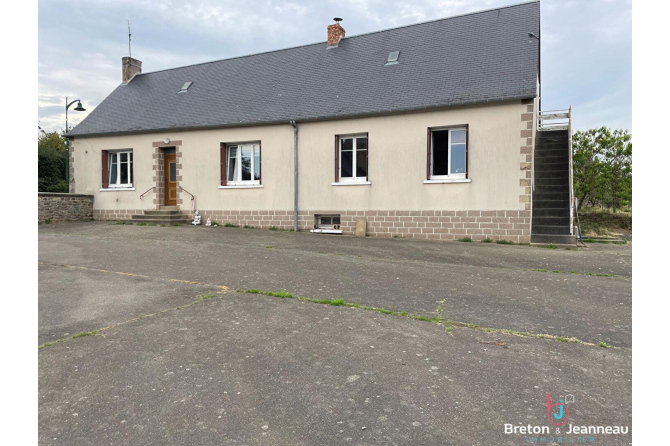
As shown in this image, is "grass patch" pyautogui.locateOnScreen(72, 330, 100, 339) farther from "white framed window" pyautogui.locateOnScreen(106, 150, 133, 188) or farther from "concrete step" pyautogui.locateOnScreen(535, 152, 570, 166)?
"white framed window" pyautogui.locateOnScreen(106, 150, 133, 188)

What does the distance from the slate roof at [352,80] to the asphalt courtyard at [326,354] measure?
702cm

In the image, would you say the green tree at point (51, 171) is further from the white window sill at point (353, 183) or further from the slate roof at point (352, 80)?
the white window sill at point (353, 183)

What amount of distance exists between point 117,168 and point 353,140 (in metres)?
9.90

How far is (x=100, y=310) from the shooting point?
5133 millimetres

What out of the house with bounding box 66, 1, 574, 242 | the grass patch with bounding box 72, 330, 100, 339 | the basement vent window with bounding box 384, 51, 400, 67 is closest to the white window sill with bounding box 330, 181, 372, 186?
the house with bounding box 66, 1, 574, 242

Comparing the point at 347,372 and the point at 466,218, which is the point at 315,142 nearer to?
the point at 466,218

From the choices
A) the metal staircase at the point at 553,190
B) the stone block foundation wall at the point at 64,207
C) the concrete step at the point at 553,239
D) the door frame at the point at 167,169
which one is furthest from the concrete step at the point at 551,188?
the stone block foundation wall at the point at 64,207

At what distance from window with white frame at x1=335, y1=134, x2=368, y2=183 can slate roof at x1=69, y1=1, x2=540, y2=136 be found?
84 centimetres

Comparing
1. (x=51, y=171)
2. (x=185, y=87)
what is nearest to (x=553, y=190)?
(x=185, y=87)

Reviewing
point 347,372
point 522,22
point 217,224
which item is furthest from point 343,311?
point 522,22

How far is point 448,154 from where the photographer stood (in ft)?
41.5

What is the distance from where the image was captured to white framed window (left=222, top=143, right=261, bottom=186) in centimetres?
1529

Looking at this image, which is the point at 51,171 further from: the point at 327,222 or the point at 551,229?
the point at 551,229

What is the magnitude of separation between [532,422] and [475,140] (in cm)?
1032
